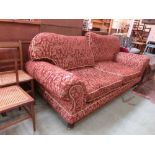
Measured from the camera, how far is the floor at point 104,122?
1387 mm

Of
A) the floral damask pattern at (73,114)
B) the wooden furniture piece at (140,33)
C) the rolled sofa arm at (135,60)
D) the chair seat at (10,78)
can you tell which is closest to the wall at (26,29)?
the chair seat at (10,78)

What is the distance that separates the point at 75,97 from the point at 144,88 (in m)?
2.07

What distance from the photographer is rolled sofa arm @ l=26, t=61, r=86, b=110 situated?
1.16 m

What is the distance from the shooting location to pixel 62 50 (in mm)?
1814

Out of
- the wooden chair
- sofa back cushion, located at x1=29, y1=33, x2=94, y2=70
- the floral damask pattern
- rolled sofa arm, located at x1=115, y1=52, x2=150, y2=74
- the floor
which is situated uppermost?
sofa back cushion, located at x1=29, y1=33, x2=94, y2=70

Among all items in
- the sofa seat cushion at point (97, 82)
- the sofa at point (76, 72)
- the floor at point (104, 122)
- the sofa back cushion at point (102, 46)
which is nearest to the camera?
the sofa at point (76, 72)

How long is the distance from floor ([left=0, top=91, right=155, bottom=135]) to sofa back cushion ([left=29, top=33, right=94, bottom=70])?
637 millimetres

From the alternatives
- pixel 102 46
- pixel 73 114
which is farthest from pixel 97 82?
pixel 102 46

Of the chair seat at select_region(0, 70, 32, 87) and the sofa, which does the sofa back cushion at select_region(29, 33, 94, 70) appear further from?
the chair seat at select_region(0, 70, 32, 87)

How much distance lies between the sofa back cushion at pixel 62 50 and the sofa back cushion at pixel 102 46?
16 centimetres

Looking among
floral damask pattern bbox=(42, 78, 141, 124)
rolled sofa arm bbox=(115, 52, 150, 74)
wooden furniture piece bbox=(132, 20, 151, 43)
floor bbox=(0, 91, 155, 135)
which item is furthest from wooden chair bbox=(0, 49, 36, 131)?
wooden furniture piece bbox=(132, 20, 151, 43)

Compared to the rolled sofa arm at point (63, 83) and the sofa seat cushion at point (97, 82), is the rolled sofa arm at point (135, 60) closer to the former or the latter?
the sofa seat cushion at point (97, 82)
